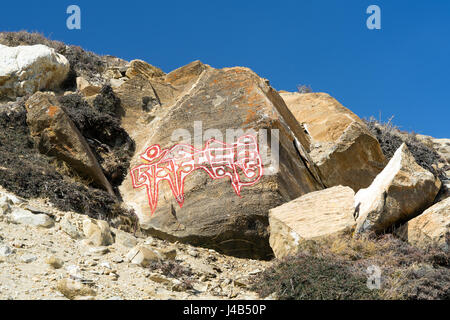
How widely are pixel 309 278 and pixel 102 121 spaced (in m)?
6.51

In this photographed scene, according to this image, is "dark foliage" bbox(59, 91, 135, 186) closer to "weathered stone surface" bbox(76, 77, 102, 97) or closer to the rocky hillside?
the rocky hillside

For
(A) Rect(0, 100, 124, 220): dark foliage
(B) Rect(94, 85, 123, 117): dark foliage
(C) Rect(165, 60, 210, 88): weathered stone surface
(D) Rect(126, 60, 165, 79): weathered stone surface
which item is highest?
(D) Rect(126, 60, 165, 79): weathered stone surface

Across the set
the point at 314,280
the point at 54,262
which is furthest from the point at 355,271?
the point at 54,262

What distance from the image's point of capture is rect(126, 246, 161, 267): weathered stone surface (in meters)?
6.69

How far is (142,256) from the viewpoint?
22.1 ft

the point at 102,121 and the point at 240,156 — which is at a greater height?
the point at 102,121

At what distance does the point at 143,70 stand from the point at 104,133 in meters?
3.52

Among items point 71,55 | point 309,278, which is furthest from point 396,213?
point 71,55

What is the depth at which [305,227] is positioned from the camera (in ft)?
25.1

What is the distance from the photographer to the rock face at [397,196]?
Result: 7.51 metres

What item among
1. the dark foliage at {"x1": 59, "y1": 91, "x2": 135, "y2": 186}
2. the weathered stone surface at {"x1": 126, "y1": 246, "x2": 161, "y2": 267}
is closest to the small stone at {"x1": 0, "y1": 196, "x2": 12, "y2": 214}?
the weathered stone surface at {"x1": 126, "y1": 246, "x2": 161, "y2": 267}

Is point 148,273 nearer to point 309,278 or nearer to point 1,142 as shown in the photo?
point 309,278

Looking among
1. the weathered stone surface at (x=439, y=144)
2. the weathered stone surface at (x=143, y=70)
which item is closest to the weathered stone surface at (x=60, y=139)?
the weathered stone surface at (x=143, y=70)

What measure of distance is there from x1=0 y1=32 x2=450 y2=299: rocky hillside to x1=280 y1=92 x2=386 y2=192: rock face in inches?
1.2
